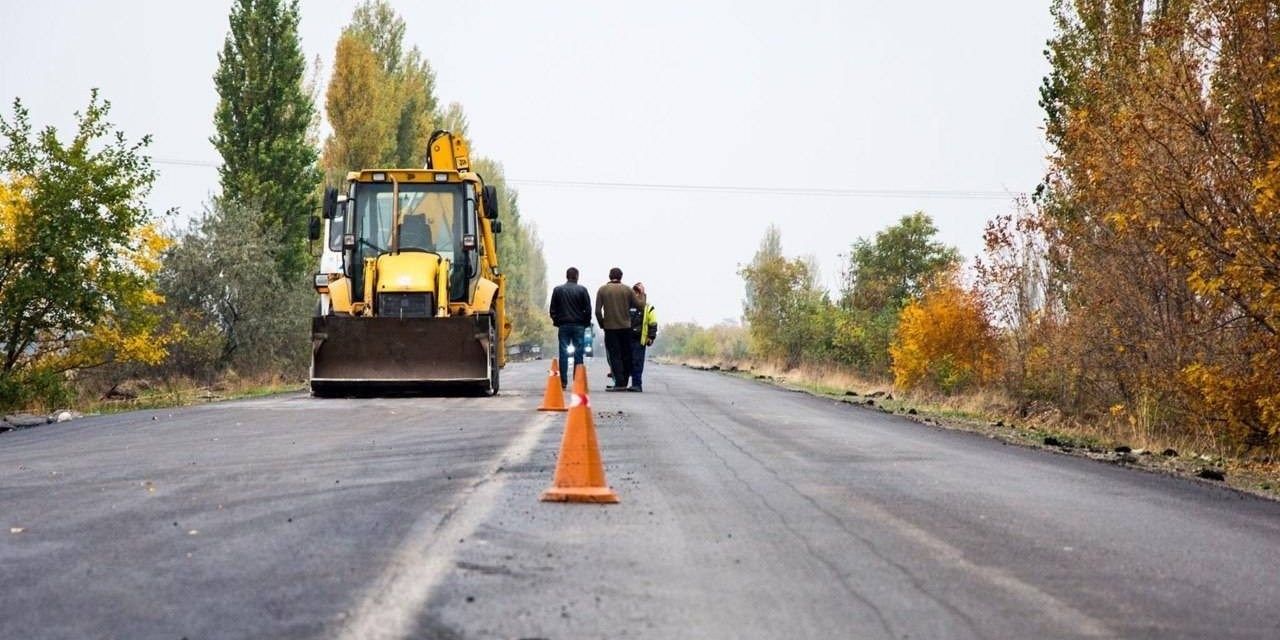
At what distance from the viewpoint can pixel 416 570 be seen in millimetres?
6113

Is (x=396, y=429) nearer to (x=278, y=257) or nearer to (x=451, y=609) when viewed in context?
(x=451, y=609)

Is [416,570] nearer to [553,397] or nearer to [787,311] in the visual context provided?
[553,397]

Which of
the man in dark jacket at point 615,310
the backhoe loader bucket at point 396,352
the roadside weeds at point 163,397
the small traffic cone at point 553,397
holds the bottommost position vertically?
the roadside weeds at point 163,397

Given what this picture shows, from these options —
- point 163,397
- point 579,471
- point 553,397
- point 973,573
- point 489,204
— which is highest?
point 489,204

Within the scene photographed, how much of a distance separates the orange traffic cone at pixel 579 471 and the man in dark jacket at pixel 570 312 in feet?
51.0

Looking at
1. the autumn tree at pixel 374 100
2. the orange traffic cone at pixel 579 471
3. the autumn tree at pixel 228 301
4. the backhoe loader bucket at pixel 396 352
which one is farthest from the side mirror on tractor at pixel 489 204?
the autumn tree at pixel 374 100

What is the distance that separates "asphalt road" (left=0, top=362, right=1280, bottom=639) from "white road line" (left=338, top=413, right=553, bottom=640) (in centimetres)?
2

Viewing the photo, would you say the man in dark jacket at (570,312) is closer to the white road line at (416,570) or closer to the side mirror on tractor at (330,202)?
the side mirror on tractor at (330,202)

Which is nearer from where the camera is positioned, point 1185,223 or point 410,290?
point 1185,223

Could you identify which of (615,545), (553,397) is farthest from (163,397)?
(615,545)

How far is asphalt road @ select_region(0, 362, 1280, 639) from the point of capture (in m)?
5.34

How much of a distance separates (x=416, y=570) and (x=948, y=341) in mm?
26394

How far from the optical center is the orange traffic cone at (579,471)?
8.54 meters

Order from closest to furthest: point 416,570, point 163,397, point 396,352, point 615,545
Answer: point 416,570, point 615,545, point 396,352, point 163,397
